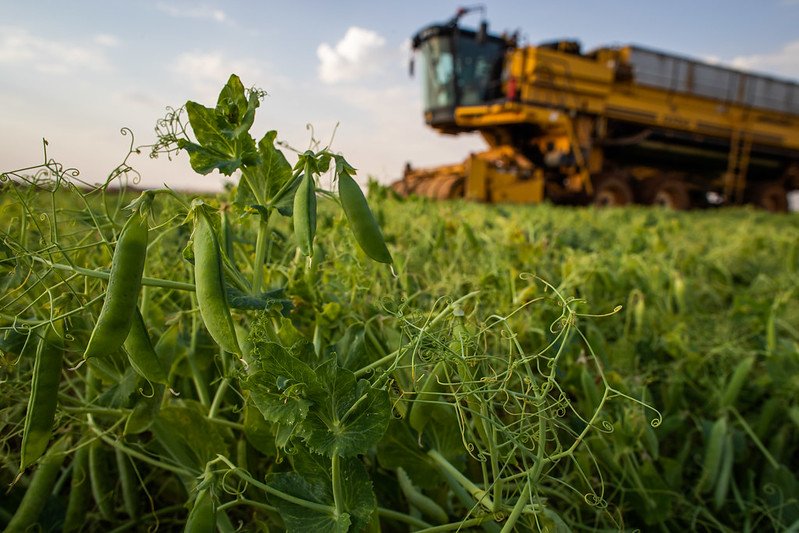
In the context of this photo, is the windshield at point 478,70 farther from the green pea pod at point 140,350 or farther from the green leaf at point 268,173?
the green pea pod at point 140,350

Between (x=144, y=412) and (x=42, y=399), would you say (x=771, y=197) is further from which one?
(x=42, y=399)

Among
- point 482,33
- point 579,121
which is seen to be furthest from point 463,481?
point 579,121

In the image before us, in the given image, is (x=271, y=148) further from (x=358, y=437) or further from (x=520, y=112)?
(x=520, y=112)

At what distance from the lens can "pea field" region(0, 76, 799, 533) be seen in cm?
52

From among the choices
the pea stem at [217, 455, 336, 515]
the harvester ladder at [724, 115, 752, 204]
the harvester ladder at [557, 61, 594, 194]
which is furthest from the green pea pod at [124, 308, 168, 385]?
the harvester ladder at [724, 115, 752, 204]

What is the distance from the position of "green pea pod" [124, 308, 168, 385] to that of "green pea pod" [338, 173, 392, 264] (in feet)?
0.71

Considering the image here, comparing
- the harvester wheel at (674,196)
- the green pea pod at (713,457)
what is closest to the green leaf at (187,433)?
the green pea pod at (713,457)

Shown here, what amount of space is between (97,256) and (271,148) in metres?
0.69

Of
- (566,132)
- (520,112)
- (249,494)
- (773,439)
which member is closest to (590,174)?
(566,132)

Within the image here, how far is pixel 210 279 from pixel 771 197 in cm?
1543

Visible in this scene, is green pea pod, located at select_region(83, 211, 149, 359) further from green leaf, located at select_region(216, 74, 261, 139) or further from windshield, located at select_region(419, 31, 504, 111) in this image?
windshield, located at select_region(419, 31, 504, 111)

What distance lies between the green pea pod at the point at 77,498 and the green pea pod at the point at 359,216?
0.47m

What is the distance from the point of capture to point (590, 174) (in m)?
9.62

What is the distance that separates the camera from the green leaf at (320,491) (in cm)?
53
